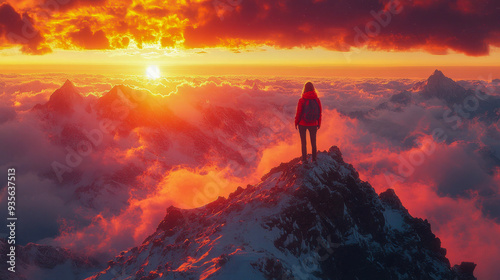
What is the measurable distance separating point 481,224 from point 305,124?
212 m

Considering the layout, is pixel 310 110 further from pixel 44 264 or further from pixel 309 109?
pixel 44 264

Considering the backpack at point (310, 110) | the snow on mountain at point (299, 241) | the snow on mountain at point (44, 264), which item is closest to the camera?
the backpack at point (310, 110)

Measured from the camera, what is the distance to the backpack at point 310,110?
1772 cm

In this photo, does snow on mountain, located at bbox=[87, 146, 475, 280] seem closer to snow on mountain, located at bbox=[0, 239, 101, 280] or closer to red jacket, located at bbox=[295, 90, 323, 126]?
red jacket, located at bbox=[295, 90, 323, 126]

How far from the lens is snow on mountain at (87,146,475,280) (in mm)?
18875

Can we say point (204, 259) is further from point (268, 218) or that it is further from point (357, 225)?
point (357, 225)

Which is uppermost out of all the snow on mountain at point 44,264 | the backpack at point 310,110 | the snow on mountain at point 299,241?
the backpack at point 310,110

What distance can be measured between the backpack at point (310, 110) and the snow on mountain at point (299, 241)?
7.48 m

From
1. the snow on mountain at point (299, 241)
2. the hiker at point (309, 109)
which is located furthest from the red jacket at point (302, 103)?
the snow on mountain at point (299, 241)

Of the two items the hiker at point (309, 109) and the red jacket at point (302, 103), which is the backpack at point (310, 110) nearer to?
the hiker at point (309, 109)

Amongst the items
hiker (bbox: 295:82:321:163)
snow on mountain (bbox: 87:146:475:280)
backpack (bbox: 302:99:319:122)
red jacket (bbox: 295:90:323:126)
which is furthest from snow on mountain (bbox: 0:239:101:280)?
backpack (bbox: 302:99:319:122)

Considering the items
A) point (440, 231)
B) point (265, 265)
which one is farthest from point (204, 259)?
point (440, 231)

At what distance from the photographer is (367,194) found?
30.6 meters

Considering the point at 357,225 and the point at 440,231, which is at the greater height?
the point at 357,225
